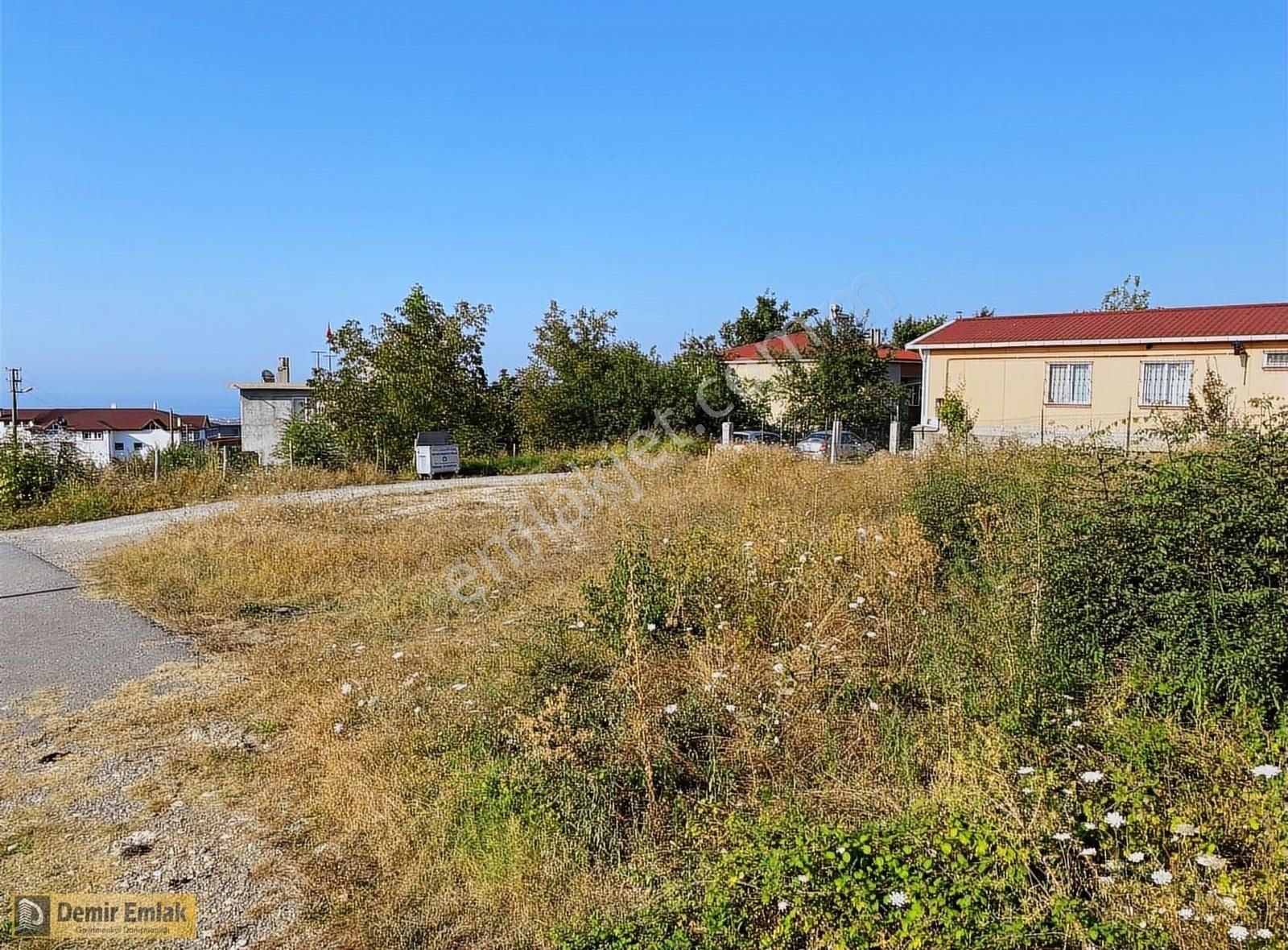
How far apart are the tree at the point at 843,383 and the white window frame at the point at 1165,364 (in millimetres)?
5980

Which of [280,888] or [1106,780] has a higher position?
[1106,780]

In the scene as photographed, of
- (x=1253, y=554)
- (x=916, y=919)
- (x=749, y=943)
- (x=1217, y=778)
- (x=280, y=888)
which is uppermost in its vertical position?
(x=1253, y=554)

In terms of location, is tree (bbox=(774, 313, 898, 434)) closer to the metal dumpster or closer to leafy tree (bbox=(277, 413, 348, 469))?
the metal dumpster

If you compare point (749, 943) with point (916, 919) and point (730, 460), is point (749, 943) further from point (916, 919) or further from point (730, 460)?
point (730, 460)

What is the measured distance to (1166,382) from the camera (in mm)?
18734

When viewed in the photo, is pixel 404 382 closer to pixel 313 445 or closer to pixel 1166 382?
pixel 313 445

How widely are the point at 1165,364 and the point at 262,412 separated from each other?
29.2 metres

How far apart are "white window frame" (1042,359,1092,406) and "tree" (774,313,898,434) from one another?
3.97 metres

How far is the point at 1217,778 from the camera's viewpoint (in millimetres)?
3053

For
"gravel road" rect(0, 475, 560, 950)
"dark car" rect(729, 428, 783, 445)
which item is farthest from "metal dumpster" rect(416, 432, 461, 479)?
"gravel road" rect(0, 475, 560, 950)

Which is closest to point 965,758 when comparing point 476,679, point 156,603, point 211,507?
point 476,679

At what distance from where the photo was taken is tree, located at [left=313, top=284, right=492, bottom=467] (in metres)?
18.9

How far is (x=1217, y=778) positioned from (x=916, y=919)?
1.42m

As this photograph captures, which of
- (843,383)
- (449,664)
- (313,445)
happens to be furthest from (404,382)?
(449,664)
